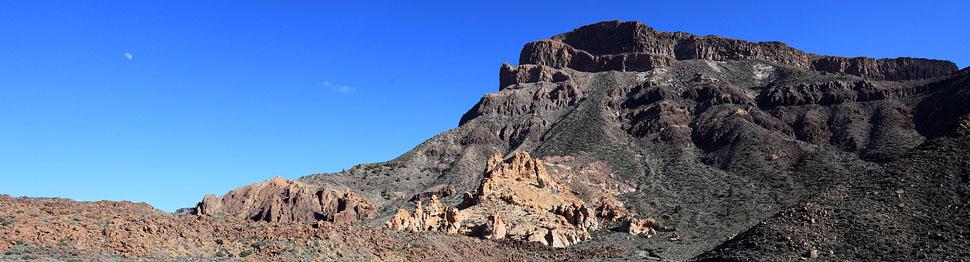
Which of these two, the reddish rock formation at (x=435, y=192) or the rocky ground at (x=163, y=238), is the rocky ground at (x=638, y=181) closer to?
the rocky ground at (x=163, y=238)

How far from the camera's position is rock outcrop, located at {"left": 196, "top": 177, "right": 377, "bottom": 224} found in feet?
257

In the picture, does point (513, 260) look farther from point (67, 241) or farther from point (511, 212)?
point (67, 241)

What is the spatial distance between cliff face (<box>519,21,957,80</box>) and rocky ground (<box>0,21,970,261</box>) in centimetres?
47

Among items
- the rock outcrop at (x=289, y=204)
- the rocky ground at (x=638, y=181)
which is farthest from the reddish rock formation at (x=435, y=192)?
the rock outcrop at (x=289, y=204)

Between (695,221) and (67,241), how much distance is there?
186 ft

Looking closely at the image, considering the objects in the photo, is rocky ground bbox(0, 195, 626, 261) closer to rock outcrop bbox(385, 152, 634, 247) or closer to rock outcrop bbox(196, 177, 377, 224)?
rock outcrop bbox(385, 152, 634, 247)

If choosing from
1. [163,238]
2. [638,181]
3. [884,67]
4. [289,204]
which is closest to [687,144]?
[638,181]

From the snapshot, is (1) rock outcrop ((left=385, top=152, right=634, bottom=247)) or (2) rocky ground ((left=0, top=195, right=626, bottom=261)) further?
(1) rock outcrop ((left=385, top=152, right=634, bottom=247))

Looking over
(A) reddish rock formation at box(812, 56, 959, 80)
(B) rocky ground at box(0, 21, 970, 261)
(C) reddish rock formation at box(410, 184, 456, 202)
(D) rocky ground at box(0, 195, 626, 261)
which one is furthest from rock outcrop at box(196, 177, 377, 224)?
(A) reddish rock formation at box(812, 56, 959, 80)

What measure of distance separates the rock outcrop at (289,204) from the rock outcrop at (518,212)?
18.8m

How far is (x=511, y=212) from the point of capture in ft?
192

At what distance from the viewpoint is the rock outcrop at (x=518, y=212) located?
5519 cm

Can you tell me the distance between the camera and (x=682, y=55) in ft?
500

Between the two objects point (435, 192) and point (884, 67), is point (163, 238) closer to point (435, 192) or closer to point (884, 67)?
point (435, 192)
